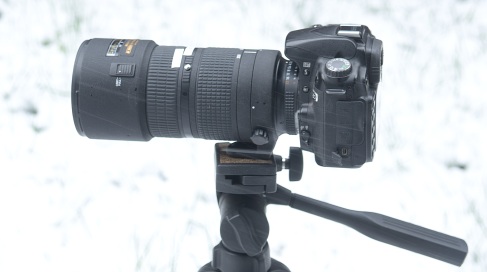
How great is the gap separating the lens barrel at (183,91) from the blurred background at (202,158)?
37.0 inches

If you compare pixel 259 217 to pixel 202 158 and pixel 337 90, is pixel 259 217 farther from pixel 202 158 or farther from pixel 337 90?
pixel 202 158

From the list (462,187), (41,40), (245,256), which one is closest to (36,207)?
(41,40)

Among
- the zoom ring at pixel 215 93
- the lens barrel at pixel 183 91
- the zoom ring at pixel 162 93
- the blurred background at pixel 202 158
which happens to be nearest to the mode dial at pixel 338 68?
the lens barrel at pixel 183 91

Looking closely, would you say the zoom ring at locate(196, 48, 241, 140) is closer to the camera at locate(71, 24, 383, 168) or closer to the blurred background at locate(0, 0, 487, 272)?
the camera at locate(71, 24, 383, 168)

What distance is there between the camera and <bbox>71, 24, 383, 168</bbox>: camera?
216 cm

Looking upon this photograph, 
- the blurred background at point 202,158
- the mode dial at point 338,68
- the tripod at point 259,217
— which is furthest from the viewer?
the blurred background at point 202,158

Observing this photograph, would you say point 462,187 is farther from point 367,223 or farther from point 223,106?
point 223,106

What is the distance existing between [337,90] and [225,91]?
36cm

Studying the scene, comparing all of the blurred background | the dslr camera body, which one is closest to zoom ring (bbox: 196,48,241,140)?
the dslr camera body

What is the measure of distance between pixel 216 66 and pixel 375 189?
140cm

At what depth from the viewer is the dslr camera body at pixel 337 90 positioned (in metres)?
2.09

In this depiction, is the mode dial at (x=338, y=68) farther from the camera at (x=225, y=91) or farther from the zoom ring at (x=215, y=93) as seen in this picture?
the zoom ring at (x=215, y=93)

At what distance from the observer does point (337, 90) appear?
2086mm

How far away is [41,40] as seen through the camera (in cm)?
405
